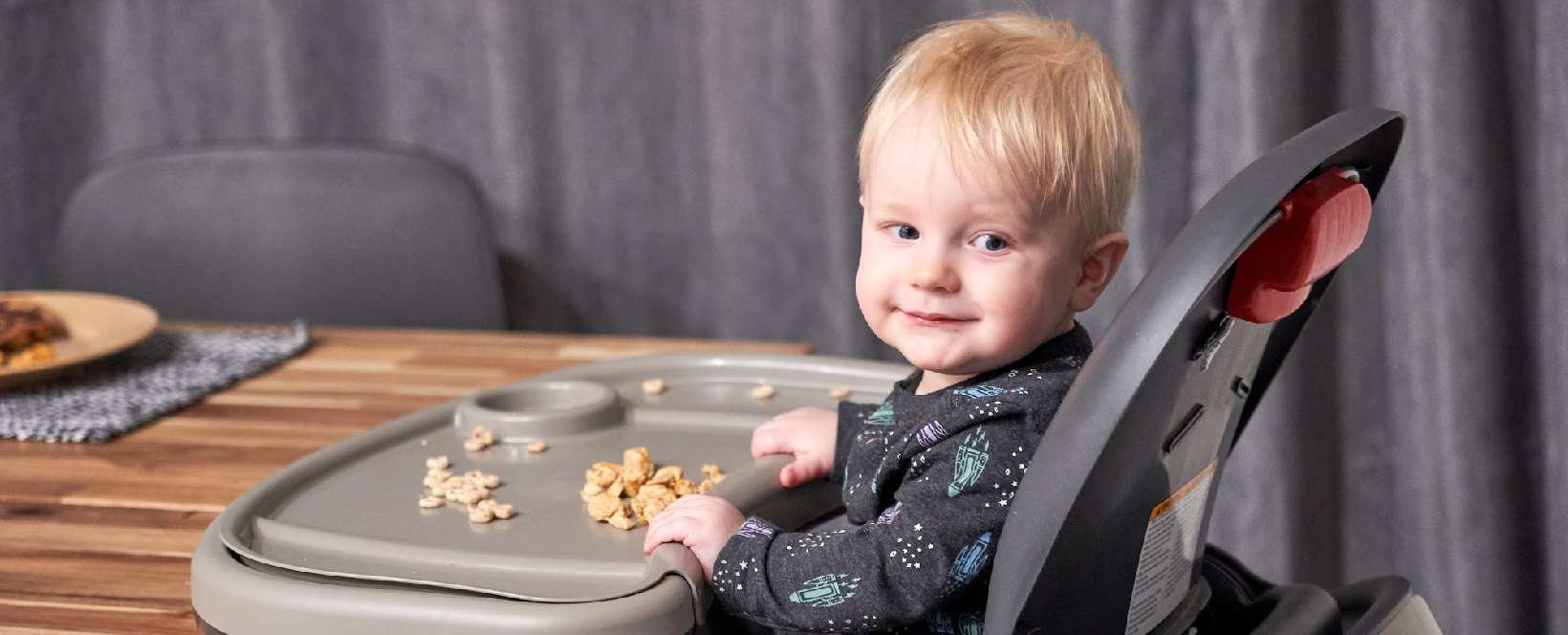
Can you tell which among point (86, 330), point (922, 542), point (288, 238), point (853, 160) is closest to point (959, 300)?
point (922, 542)

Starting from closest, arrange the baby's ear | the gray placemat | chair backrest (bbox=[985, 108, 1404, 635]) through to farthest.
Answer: chair backrest (bbox=[985, 108, 1404, 635]), the baby's ear, the gray placemat

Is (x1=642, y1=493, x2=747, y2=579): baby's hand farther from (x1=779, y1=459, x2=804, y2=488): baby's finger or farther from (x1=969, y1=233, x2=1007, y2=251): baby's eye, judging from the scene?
(x1=969, y1=233, x2=1007, y2=251): baby's eye

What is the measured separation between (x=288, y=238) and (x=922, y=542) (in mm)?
1250

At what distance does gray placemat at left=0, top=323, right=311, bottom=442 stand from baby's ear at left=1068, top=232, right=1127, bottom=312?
78 cm

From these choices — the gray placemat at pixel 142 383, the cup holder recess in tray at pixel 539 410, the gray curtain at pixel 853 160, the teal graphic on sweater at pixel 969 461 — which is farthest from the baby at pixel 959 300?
the gray curtain at pixel 853 160

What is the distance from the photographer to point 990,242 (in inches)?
31.8

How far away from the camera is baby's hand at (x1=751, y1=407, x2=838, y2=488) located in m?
0.96

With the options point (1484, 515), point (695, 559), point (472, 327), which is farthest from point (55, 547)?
point (1484, 515)

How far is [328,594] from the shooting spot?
2.47 feet

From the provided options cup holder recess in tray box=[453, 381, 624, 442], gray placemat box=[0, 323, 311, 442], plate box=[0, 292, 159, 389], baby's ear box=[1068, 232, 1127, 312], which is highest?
baby's ear box=[1068, 232, 1127, 312]

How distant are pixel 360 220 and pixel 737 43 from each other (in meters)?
0.54

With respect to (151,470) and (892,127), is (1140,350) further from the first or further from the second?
(151,470)

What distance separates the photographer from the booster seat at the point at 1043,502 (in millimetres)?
625

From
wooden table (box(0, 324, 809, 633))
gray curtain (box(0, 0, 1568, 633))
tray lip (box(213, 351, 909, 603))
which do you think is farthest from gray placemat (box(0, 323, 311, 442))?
gray curtain (box(0, 0, 1568, 633))
